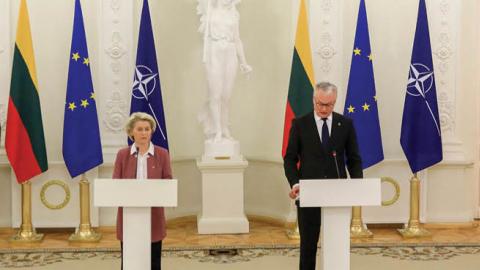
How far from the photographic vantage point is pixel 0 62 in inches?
280

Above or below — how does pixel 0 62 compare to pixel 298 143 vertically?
above

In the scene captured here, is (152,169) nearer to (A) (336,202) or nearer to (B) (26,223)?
(A) (336,202)

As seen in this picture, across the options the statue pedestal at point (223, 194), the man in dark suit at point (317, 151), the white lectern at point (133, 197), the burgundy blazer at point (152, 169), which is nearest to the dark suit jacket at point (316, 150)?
the man in dark suit at point (317, 151)

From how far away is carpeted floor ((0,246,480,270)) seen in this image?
5742 millimetres

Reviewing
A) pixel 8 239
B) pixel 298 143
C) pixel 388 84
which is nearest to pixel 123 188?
pixel 298 143

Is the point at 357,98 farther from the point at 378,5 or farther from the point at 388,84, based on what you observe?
the point at 378,5

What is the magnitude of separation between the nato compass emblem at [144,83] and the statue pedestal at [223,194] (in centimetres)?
65

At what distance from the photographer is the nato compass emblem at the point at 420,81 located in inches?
275

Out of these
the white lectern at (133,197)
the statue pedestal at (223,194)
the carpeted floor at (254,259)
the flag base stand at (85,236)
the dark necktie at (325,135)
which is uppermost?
the dark necktie at (325,135)

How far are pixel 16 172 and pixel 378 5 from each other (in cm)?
430

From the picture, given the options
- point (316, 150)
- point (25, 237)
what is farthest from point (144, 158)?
point (25, 237)

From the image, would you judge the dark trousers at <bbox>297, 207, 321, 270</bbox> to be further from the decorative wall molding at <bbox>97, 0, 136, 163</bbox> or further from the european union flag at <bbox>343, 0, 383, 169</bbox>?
the decorative wall molding at <bbox>97, 0, 136, 163</bbox>

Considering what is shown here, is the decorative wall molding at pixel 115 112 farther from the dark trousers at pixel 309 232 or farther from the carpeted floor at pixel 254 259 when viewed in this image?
the dark trousers at pixel 309 232

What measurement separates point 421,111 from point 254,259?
2.46 metres
